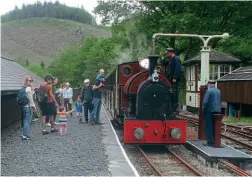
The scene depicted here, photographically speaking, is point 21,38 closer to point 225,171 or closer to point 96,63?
point 96,63

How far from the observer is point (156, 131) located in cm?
1045

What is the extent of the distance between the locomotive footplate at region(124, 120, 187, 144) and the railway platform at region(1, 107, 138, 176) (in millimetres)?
487

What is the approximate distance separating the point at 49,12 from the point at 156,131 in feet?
502

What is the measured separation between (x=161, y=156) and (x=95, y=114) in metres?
5.93

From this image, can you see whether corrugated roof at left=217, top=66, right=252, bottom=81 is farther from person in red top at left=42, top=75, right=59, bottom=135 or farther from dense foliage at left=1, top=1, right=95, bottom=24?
dense foliage at left=1, top=1, right=95, bottom=24

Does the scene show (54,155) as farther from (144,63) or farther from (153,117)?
(144,63)

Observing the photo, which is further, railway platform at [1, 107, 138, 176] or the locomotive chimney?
the locomotive chimney

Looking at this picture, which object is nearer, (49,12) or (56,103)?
(56,103)

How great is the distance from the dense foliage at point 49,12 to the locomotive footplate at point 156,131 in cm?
14431

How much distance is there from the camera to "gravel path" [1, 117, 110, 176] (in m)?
7.52

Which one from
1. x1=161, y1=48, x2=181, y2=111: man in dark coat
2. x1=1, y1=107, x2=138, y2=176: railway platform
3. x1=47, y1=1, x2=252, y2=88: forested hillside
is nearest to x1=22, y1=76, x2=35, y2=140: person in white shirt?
x1=1, y1=107, x2=138, y2=176: railway platform

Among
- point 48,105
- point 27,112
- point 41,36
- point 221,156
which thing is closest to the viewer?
point 221,156

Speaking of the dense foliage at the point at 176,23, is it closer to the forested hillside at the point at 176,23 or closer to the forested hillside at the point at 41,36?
the forested hillside at the point at 176,23

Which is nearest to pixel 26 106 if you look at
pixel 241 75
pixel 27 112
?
pixel 27 112
